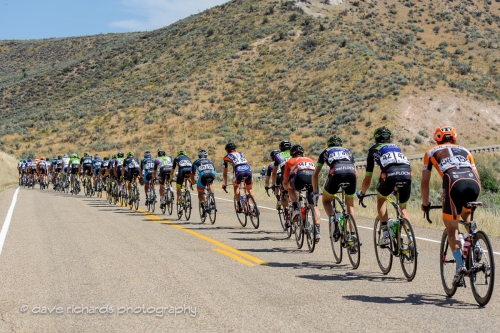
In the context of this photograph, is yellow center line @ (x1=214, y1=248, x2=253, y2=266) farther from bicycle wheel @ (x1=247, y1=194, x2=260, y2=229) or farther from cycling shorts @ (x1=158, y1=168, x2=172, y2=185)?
cycling shorts @ (x1=158, y1=168, x2=172, y2=185)

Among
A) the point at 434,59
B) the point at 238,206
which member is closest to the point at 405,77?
the point at 434,59

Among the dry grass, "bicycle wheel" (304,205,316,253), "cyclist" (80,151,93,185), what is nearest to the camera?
"bicycle wheel" (304,205,316,253)

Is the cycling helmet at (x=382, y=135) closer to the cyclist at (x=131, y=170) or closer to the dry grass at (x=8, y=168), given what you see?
the cyclist at (x=131, y=170)

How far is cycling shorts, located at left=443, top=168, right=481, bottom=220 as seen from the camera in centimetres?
663

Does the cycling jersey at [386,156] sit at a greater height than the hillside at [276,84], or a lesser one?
lesser

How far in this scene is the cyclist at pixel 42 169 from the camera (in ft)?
123

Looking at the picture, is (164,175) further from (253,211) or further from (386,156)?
(386,156)

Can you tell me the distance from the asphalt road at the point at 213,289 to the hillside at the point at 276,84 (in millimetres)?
40098

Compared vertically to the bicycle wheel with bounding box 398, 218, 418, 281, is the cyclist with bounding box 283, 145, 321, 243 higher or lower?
higher

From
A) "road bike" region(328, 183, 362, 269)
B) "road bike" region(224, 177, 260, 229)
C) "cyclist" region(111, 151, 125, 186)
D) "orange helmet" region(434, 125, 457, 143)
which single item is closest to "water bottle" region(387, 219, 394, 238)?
"road bike" region(328, 183, 362, 269)

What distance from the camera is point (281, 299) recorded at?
697cm

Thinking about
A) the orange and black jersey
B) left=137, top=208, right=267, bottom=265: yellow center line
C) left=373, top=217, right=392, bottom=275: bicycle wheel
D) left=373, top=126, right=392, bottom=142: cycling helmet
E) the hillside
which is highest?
the hillside

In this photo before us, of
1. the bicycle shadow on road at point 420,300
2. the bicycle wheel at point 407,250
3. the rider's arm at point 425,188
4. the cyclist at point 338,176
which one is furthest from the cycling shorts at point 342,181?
the bicycle shadow on road at point 420,300

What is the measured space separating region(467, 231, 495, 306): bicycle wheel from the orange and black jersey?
84 centimetres
